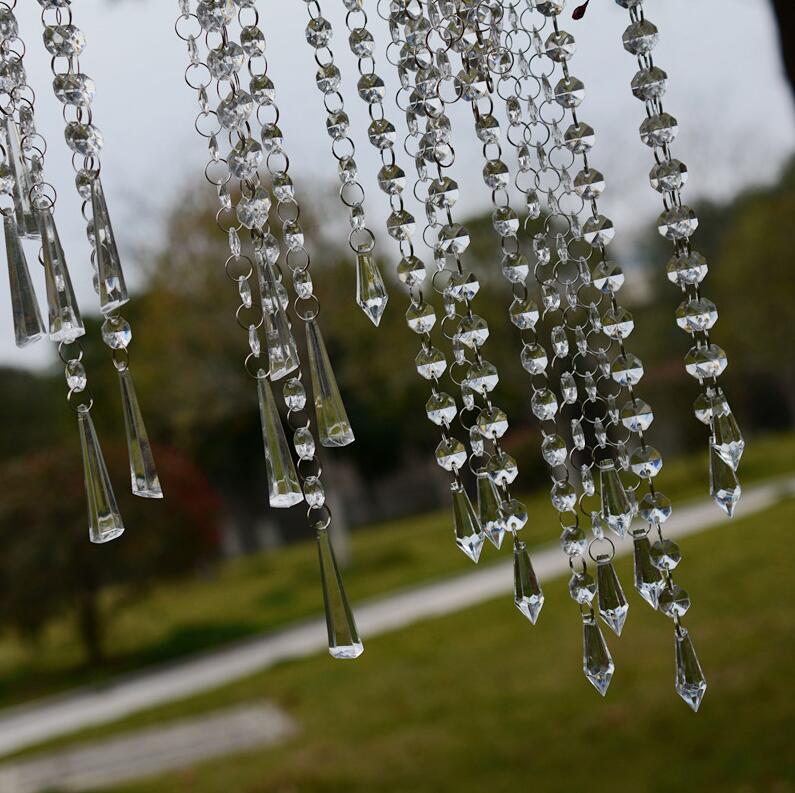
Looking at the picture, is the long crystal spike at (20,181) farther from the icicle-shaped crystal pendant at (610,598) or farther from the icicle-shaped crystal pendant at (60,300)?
the icicle-shaped crystal pendant at (610,598)

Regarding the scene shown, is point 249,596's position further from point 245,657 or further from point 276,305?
point 276,305

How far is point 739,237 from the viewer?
16.7m

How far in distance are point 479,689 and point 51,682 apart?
216 inches

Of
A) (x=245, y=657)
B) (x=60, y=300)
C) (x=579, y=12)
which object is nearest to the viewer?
(x=60, y=300)

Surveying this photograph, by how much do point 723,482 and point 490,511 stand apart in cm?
20

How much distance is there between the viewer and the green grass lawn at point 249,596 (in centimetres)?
1098

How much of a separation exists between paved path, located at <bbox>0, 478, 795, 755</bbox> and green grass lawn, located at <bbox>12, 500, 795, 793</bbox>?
648 millimetres

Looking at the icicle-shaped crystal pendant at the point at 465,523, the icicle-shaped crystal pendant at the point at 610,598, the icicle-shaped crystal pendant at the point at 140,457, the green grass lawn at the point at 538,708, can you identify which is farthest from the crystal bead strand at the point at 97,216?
the green grass lawn at the point at 538,708

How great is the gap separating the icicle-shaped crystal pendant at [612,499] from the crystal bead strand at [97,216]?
1.27 feet

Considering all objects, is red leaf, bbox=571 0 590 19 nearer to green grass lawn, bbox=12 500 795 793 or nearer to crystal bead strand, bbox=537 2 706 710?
crystal bead strand, bbox=537 2 706 710

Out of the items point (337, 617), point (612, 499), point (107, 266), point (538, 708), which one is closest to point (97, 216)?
point (107, 266)

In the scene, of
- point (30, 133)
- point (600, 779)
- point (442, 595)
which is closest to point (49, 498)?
point (442, 595)

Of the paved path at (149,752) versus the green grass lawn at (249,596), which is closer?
the paved path at (149,752)

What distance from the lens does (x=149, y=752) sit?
658 centimetres
